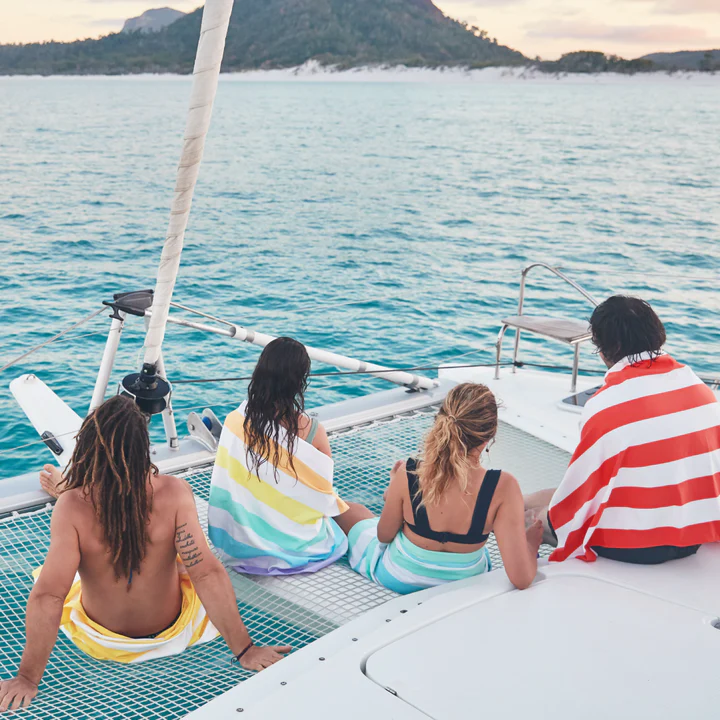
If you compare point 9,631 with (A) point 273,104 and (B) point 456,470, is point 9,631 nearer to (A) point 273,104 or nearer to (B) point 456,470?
(B) point 456,470

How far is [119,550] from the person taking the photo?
84.8 inches

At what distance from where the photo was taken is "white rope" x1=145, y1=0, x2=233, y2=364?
230cm

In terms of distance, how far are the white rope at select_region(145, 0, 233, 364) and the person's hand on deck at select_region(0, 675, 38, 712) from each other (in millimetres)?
1300

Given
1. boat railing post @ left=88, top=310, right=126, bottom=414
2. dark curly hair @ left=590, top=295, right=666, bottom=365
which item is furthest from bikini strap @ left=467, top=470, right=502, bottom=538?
boat railing post @ left=88, top=310, right=126, bottom=414

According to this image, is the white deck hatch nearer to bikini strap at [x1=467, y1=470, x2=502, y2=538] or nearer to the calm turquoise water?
bikini strap at [x1=467, y1=470, x2=502, y2=538]

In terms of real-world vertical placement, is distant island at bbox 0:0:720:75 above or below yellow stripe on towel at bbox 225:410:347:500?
above

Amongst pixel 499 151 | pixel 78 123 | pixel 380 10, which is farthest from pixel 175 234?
pixel 380 10

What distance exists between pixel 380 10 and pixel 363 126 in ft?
264

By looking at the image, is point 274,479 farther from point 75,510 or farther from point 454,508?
point 75,510

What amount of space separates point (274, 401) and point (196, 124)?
2.93 ft

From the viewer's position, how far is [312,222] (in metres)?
18.8

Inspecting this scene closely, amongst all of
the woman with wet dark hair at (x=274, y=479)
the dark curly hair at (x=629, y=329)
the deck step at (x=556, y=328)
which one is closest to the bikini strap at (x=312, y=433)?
the woman with wet dark hair at (x=274, y=479)

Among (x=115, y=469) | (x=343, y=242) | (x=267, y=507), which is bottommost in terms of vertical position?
(x=343, y=242)

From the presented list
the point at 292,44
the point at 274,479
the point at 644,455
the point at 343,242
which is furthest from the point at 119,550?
the point at 292,44
